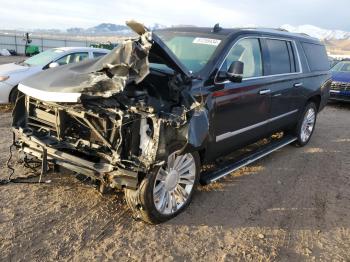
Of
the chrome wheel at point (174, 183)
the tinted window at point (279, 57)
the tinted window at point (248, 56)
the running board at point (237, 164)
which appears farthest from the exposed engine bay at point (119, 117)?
the tinted window at point (279, 57)

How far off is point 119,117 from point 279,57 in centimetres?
329

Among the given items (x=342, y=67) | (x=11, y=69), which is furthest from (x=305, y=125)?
(x=342, y=67)

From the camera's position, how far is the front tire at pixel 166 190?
→ 3.69 meters

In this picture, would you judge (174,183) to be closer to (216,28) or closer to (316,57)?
(216,28)

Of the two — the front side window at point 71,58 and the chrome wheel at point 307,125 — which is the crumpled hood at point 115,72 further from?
the front side window at point 71,58

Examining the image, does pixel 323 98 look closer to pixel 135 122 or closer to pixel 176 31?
pixel 176 31

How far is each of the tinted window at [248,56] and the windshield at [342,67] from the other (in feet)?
33.3

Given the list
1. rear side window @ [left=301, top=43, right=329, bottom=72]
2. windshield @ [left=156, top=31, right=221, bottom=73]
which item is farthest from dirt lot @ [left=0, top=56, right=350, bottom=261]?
rear side window @ [left=301, top=43, right=329, bottom=72]

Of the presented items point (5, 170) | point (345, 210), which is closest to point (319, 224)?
point (345, 210)

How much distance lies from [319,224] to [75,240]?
2.62 metres

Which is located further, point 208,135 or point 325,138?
point 325,138

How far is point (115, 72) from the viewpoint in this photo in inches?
140

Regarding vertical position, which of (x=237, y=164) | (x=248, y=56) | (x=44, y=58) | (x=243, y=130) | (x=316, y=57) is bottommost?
(x=237, y=164)

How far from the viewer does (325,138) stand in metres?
8.07
